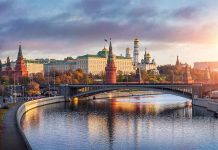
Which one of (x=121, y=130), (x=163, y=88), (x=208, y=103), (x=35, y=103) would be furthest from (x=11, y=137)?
(x=163, y=88)

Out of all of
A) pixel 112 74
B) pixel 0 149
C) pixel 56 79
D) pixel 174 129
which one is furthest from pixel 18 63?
pixel 0 149

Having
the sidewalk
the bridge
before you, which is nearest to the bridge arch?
the bridge

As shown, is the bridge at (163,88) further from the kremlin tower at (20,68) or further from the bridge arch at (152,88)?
the kremlin tower at (20,68)

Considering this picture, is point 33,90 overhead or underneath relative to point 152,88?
underneath

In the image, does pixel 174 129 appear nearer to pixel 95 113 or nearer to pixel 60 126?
pixel 60 126

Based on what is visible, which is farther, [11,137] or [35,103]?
[35,103]

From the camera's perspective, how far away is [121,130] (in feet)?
162

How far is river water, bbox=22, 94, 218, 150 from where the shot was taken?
131 feet

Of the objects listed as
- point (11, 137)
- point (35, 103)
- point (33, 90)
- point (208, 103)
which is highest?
point (33, 90)

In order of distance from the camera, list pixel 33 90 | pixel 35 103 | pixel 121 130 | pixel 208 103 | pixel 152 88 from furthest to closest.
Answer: pixel 33 90, pixel 152 88, pixel 35 103, pixel 208 103, pixel 121 130

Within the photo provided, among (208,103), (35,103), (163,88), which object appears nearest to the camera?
(208,103)

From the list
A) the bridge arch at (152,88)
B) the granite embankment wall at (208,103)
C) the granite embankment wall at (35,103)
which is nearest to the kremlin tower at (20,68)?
the bridge arch at (152,88)

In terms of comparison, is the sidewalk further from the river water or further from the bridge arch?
the bridge arch

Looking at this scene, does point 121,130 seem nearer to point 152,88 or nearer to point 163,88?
point 163,88
